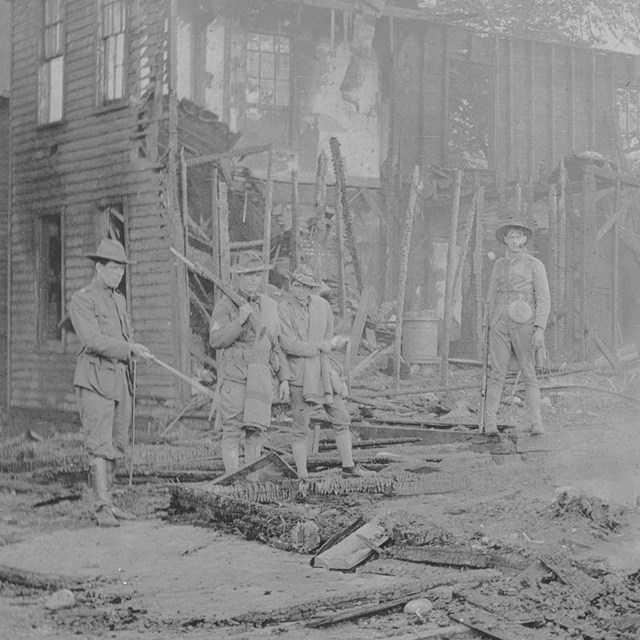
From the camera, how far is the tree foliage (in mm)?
24584

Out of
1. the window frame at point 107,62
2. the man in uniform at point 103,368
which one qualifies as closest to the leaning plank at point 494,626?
the man in uniform at point 103,368

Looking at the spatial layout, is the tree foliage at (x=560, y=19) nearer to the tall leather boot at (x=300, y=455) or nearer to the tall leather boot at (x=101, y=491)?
the tall leather boot at (x=300, y=455)

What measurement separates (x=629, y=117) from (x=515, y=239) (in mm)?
17050

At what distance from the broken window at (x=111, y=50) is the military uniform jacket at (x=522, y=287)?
331 inches

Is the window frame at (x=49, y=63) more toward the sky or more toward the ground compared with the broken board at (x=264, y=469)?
more toward the sky

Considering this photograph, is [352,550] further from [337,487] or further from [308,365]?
[308,365]

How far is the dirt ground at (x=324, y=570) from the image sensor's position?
171 inches

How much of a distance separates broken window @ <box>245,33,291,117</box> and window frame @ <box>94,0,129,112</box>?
4.83m

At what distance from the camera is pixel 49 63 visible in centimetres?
1789

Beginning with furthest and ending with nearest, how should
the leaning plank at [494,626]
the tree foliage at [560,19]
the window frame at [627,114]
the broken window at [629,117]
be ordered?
the broken window at [629,117]
the window frame at [627,114]
the tree foliage at [560,19]
the leaning plank at [494,626]

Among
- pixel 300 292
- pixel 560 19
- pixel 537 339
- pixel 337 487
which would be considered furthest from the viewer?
pixel 560 19

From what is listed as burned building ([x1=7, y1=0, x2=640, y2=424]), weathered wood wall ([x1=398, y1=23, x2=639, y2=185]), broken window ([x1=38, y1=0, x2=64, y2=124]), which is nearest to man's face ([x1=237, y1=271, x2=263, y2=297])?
burned building ([x1=7, y1=0, x2=640, y2=424])

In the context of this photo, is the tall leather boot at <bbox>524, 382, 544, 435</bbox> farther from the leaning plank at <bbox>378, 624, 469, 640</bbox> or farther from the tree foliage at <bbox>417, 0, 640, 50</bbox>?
the tree foliage at <bbox>417, 0, 640, 50</bbox>

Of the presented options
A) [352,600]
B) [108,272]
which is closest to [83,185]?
[108,272]
